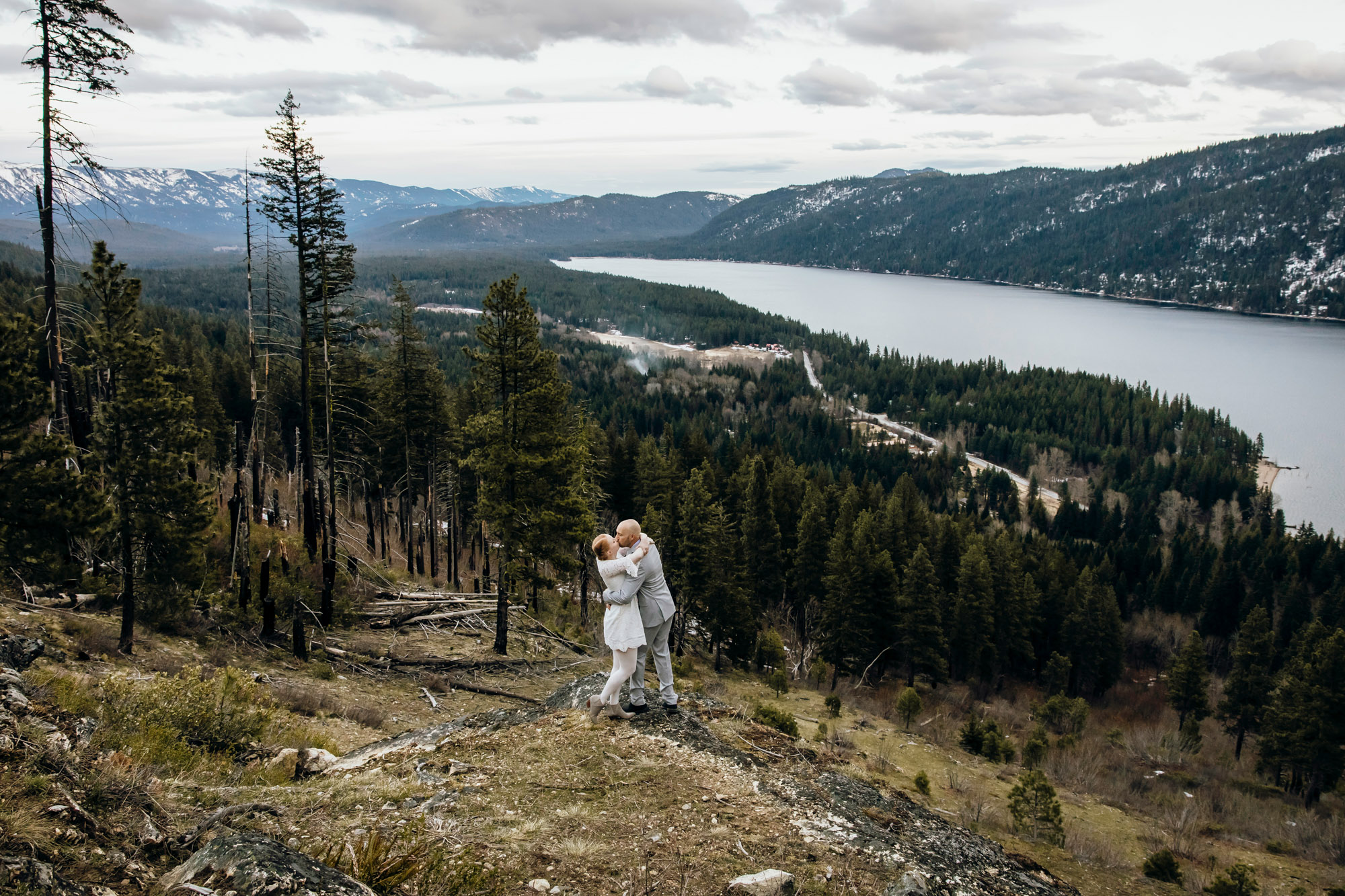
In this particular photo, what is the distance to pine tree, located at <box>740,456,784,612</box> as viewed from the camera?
138ft

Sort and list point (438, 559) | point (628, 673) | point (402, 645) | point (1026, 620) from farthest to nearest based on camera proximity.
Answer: point (1026, 620)
point (438, 559)
point (402, 645)
point (628, 673)

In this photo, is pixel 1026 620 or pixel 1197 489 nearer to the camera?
pixel 1026 620

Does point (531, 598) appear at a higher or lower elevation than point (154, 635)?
lower

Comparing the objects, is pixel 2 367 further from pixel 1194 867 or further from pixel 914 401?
pixel 914 401

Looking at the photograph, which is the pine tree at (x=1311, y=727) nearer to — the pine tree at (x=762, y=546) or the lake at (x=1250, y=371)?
the pine tree at (x=762, y=546)

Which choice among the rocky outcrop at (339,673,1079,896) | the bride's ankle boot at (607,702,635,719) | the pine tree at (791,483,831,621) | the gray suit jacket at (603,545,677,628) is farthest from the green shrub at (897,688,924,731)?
the gray suit jacket at (603,545,677,628)

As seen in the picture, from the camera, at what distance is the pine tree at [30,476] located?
12227 millimetres

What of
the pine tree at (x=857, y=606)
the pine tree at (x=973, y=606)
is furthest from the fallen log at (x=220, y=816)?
the pine tree at (x=973, y=606)

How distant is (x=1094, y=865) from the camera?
1165 cm

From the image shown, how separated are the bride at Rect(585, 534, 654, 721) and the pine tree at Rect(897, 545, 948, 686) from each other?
3122 cm

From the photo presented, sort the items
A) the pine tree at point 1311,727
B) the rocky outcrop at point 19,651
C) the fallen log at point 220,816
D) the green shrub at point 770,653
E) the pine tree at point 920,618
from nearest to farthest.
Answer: the fallen log at point 220,816 < the rocky outcrop at point 19,651 < the pine tree at point 1311,727 < the green shrub at point 770,653 < the pine tree at point 920,618

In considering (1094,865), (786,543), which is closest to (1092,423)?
(786,543)

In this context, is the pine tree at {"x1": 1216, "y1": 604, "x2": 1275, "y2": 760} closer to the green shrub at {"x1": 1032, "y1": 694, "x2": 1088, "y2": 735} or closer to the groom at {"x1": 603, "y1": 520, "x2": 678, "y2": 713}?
the green shrub at {"x1": 1032, "y1": 694, "x2": 1088, "y2": 735}

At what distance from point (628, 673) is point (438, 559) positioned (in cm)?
3016
